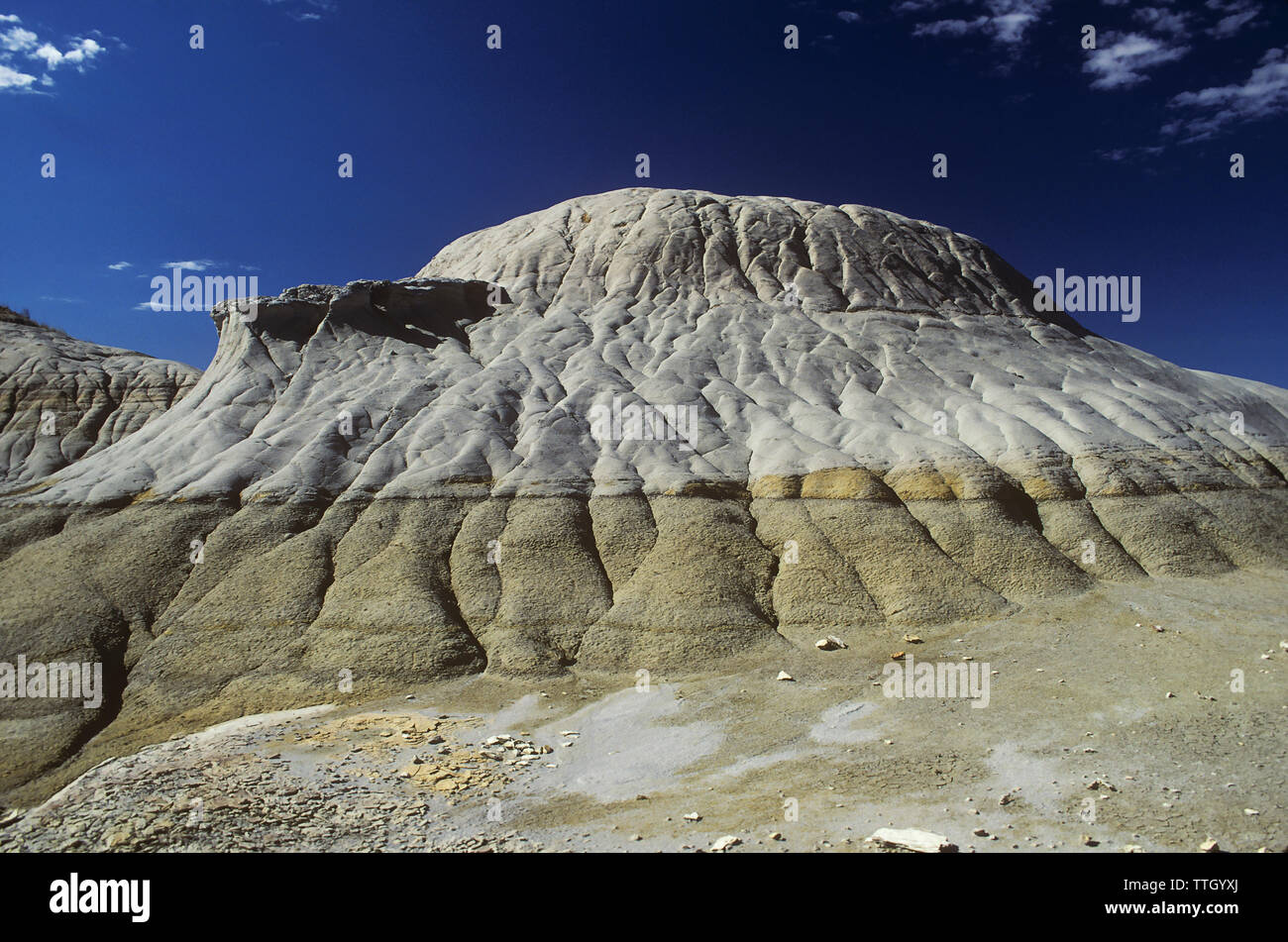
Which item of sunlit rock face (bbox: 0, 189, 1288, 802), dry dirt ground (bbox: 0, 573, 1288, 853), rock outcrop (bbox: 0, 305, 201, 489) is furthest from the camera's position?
rock outcrop (bbox: 0, 305, 201, 489)

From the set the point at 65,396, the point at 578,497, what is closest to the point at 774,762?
the point at 578,497

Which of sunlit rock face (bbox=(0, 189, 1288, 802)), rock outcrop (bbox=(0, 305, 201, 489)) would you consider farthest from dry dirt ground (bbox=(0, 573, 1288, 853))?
rock outcrop (bbox=(0, 305, 201, 489))

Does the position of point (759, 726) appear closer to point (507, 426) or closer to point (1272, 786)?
point (1272, 786)

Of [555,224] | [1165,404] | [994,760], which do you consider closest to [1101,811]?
[994,760]

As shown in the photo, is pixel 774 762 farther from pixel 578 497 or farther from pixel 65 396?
pixel 65 396

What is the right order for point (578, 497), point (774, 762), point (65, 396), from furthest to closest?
point (65, 396)
point (578, 497)
point (774, 762)

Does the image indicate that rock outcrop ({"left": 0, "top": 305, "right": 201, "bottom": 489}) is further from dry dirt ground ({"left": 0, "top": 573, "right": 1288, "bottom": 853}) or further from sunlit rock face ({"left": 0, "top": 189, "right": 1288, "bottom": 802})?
dry dirt ground ({"left": 0, "top": 573, "right": 1288, "bottom": 853})
